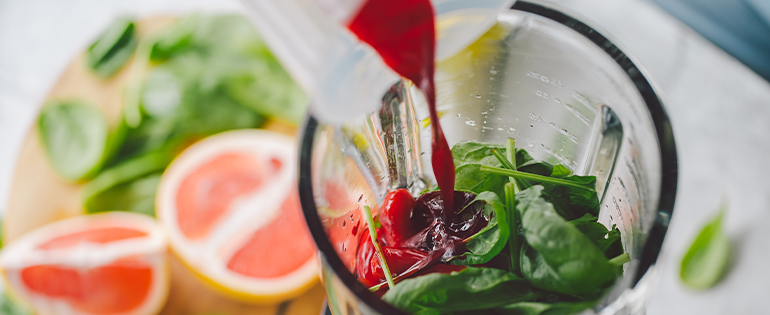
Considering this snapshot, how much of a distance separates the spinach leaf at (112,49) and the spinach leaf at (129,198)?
0.25m

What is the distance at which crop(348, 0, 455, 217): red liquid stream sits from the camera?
1.15 ft

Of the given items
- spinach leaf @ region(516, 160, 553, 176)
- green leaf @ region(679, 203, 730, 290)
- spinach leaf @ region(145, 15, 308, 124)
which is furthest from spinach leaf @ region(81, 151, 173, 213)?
green leaf @ region(679, 203, 730, 290)

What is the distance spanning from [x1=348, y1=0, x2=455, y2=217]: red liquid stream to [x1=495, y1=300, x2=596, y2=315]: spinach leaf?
11cm

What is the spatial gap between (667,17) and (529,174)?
667mm

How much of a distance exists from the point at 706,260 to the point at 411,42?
55 centimetres

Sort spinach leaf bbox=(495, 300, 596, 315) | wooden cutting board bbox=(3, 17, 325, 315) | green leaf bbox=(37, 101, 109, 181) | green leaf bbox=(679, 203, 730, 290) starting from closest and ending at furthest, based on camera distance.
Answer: spinach leaf bbox=(495, 300, 596, 315) < green leaf bbox=(679, 203, 730, 290) < wooden cutting board bbox=(3, 17, 325, 315) < green leaf bbox=(37, 101, 109, 181)

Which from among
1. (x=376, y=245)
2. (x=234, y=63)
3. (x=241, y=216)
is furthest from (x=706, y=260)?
(x=234, y=63)

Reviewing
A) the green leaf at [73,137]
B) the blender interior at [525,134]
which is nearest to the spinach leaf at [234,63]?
the green leaf at [73,137]

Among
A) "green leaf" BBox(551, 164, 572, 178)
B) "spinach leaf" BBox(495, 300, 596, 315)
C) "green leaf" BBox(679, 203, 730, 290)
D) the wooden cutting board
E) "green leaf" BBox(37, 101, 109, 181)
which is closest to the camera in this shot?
"spinach leaf" BBox(495, 300, 596, 315)

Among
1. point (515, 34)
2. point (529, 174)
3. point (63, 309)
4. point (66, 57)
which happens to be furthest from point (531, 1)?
point (66, 57)

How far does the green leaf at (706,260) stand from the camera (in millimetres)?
667

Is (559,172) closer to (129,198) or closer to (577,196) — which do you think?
(577,196)

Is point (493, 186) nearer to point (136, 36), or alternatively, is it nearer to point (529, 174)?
point (529, 174)

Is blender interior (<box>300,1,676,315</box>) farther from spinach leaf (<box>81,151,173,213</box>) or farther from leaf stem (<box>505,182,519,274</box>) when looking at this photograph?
spinach leaf (<box>81,151,173,213</box>)
